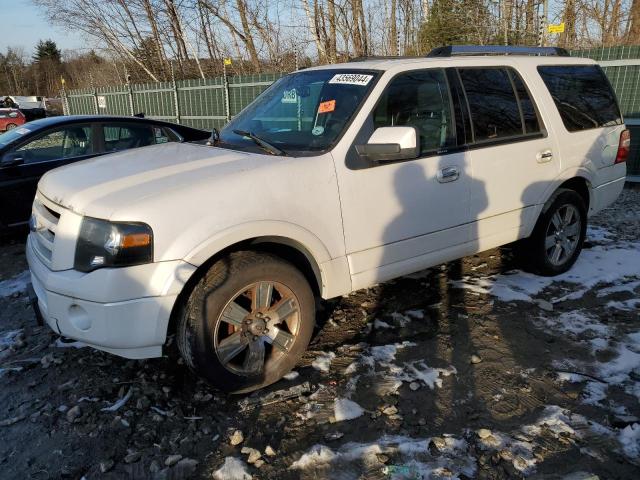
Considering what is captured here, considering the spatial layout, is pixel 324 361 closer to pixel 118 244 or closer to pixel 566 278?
pixel 118 244

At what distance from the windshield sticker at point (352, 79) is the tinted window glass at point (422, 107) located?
163mm

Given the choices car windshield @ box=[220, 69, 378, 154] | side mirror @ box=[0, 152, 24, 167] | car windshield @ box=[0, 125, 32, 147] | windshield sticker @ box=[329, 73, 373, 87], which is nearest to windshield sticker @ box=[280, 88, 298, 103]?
car windshield @ box=[220, 69, 378, 154]

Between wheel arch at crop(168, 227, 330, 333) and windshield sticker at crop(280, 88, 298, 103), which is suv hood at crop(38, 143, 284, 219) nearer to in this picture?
wheel arch at crop(168, 227, 330, 333)

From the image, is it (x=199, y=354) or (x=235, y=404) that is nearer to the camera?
(x=199, y=354)

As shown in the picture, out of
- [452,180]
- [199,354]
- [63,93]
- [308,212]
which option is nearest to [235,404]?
[199,354]

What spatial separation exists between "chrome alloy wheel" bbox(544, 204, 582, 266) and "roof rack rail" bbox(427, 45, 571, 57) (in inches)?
56.9

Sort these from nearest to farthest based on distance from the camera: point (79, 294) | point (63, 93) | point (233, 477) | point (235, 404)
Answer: point (233, 477)
point (79, 294)
point (235, 404)
point (63, 93)

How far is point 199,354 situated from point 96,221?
0.90m

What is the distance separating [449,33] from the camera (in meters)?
14.8

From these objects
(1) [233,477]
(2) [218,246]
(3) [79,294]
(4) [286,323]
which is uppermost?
(2) [218,246]

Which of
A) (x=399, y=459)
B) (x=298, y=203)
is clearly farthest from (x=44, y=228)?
(x=399, y=459)

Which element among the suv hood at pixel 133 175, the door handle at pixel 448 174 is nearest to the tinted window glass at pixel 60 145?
the suv hood at pixel 133 175

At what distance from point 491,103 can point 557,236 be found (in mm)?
1527

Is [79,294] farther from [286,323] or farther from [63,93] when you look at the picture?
[63,93]
